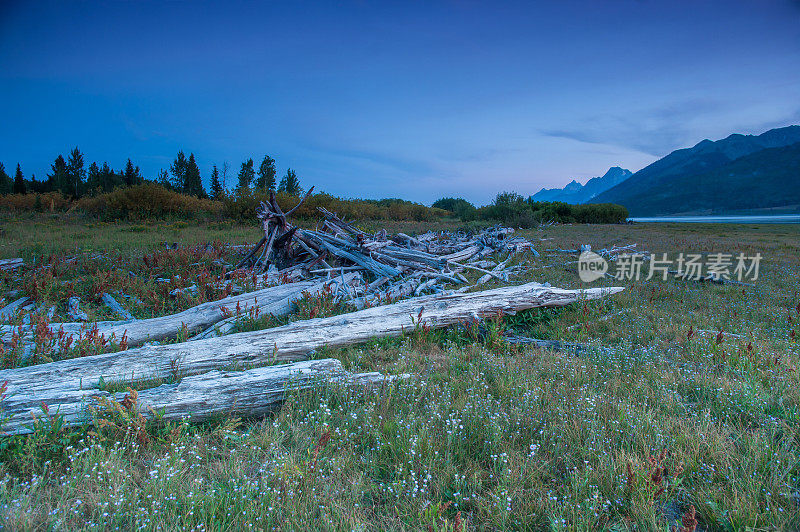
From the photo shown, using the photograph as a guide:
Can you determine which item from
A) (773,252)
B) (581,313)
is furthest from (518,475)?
(773,252)

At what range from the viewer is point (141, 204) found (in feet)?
95.9

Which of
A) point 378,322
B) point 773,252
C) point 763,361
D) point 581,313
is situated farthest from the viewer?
point 773,252

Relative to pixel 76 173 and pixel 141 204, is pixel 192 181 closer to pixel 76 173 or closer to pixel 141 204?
pixel 76 173

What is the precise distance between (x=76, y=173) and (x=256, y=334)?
386 ft

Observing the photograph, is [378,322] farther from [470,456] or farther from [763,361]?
[763,361]

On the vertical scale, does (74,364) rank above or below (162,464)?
above

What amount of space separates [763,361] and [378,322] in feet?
18.3

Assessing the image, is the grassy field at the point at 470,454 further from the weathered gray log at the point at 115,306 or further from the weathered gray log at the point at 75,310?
the weathered gray log at the point at 75,310

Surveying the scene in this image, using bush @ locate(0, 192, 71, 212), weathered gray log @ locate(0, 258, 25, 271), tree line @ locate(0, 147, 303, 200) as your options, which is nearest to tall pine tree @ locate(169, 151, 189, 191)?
tree line @ locate(0, 147, 303, 200)

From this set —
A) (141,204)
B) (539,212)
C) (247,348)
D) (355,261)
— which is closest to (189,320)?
(247,348)

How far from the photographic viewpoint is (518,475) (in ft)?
8.32

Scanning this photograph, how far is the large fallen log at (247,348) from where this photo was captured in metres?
3.38

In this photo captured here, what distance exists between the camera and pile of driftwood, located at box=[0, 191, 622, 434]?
11.0ft

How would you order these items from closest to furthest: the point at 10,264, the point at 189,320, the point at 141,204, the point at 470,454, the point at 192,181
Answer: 1. the point at 470,454
2. the point at 189,320
3. the point at 10,264
4. the point at 141,204
5. the point at 192,181
